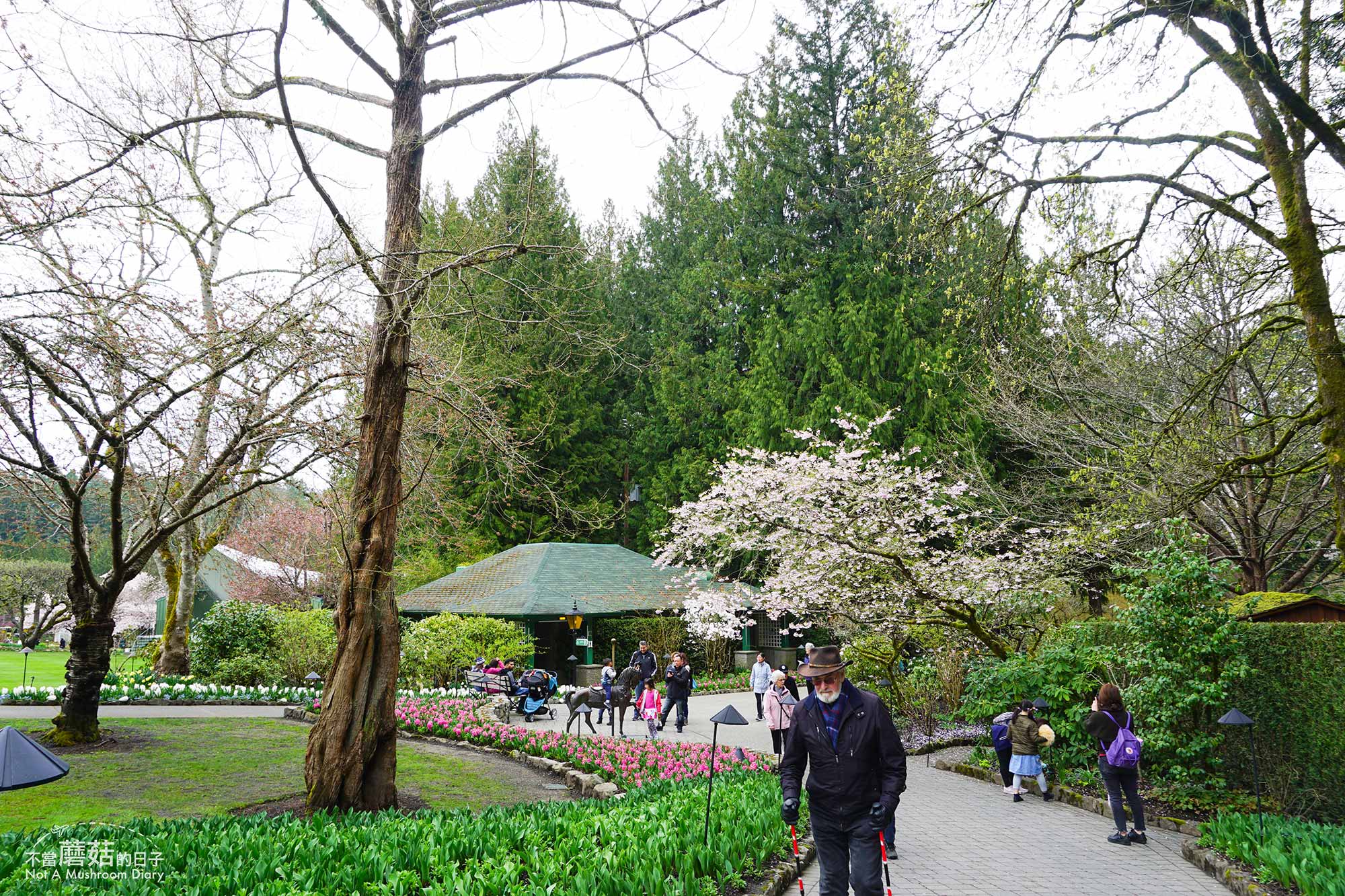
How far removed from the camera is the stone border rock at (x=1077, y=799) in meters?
8.51

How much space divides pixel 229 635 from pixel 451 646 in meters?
5.33

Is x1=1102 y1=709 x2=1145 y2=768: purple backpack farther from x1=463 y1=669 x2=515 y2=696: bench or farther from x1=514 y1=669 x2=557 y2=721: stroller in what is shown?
x1=463 y1=669 x2=515 y2=696: bench

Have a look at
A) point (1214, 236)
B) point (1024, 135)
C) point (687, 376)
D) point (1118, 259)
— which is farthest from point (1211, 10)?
point (687, 376)

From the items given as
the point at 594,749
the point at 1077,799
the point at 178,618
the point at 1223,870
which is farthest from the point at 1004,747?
the point at 178,618

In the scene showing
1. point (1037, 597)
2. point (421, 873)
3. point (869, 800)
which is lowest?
point (421, 873)

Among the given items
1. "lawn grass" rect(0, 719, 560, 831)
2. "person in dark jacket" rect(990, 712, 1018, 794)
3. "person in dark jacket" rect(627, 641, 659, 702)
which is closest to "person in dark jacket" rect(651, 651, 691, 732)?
"person in dark jacket" rect(627, 641, 659, 702)

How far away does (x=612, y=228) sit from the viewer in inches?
1657

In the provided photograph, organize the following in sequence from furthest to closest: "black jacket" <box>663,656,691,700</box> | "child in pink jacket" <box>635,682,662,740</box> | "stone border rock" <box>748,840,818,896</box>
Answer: "black jacket" <box>663,656,691,700</box> < "child in pink jacket" <box>635,682,662,740</box> < "stone border rock" <box>748,840,818,896</box>

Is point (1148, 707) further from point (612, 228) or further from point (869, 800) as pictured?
point (612, 228)

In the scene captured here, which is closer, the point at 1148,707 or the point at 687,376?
the point at 1148,707

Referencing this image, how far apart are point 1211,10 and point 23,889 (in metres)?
11.2

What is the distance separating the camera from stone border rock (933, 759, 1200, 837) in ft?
27.9

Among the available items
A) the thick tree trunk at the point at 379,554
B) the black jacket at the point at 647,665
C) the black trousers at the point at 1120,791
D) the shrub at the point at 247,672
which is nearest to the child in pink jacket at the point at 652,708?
the black jacket at the point at 647,665

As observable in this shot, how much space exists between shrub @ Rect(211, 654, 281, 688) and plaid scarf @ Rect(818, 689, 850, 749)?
17938mm
